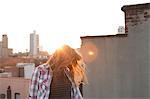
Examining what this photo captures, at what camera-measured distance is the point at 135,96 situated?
7953 mm

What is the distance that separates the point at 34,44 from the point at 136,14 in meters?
56.2

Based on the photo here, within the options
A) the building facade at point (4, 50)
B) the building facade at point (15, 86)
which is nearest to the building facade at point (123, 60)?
the building facade at point (15, 86)

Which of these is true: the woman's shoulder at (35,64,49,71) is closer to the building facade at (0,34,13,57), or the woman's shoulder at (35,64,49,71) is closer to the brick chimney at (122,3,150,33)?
the brick chimney at (122,3,150,33)

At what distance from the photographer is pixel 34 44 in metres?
63.5

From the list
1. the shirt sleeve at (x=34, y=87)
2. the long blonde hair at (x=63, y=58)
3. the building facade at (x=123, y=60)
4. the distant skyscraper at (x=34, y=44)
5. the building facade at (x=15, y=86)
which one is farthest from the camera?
the distant skyscraper at (x=34, y=44)

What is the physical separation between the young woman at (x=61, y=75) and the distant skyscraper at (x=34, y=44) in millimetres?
55127

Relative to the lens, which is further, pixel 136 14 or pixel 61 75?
pixel 136 14

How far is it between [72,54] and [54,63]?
0.19m

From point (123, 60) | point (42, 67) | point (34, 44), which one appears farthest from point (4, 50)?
point (42, 67)

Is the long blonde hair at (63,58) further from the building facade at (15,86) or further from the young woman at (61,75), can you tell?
the building facade at (15,86)

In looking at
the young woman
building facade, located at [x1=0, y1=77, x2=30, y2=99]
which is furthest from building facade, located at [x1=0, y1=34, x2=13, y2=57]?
the young woman

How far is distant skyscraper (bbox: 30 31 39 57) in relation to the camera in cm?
6038

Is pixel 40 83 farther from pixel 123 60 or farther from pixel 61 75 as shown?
pixel 123 60

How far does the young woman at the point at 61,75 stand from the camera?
12.3 feet
